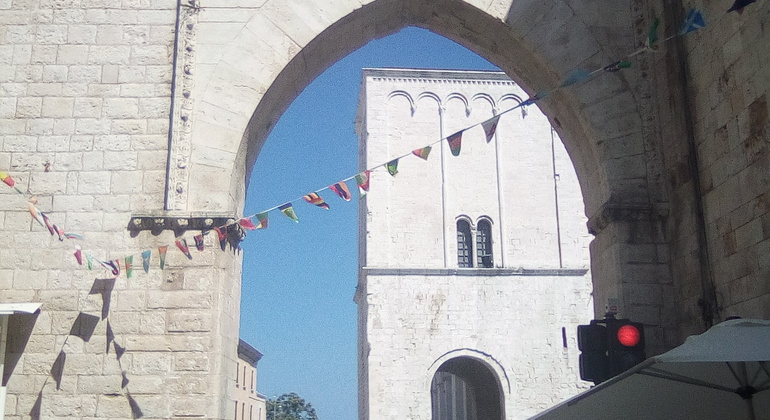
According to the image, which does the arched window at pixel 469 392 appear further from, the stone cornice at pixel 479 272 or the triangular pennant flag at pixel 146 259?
the triangular pennant flag at pixel 146 259

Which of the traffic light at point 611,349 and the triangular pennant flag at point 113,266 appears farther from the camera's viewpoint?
the triangular pennant flag at point 113,266

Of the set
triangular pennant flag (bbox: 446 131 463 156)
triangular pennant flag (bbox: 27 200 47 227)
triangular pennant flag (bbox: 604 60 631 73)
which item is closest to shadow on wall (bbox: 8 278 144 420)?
triangular pennant flag (bbox: 27 200 47 227)

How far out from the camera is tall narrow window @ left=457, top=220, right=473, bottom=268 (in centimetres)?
2453

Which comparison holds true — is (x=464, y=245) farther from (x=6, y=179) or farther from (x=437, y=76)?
(x=6, y=179)

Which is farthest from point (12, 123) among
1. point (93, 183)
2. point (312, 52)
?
point (312, 52)

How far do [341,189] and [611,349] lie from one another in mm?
2986

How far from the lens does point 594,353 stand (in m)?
5.95

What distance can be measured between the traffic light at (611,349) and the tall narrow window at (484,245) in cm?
1851

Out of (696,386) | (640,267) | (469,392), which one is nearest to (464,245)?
(469,392)

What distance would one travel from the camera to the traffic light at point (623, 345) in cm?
584

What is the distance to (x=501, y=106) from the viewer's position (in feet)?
85.5

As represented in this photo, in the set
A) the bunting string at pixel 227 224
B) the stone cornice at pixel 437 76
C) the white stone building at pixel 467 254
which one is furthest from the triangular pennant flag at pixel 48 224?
the stone cornice at pixel 437 76

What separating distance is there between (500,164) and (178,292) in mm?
19120

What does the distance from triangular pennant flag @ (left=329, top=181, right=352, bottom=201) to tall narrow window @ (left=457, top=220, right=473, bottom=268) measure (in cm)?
1694
